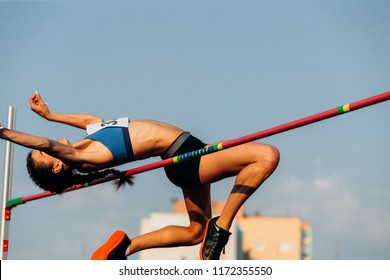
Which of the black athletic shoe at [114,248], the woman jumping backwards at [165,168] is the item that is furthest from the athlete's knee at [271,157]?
the black athletic shoe at [114,248]

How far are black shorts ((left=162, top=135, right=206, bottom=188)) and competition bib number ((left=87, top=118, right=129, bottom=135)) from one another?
0.43 m

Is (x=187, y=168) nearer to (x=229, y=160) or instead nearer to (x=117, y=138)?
(x=229, y=160)

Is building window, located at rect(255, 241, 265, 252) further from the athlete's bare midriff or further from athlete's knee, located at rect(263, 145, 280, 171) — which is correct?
athlete's knee, located at rect(263, 145, 280, 171)

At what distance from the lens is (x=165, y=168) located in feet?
23.2

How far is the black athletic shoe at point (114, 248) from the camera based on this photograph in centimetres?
716

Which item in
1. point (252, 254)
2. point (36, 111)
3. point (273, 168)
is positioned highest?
point (36, 111)

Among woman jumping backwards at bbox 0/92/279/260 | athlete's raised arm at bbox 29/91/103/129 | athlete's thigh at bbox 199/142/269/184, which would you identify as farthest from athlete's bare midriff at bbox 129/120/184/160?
athlete's raised arm at bbox 29/91/103/129

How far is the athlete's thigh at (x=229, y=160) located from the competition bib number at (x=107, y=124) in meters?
0.70

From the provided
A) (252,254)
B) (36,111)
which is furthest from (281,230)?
(36,111)

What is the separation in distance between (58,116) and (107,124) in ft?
2.90

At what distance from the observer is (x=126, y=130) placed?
685cm
